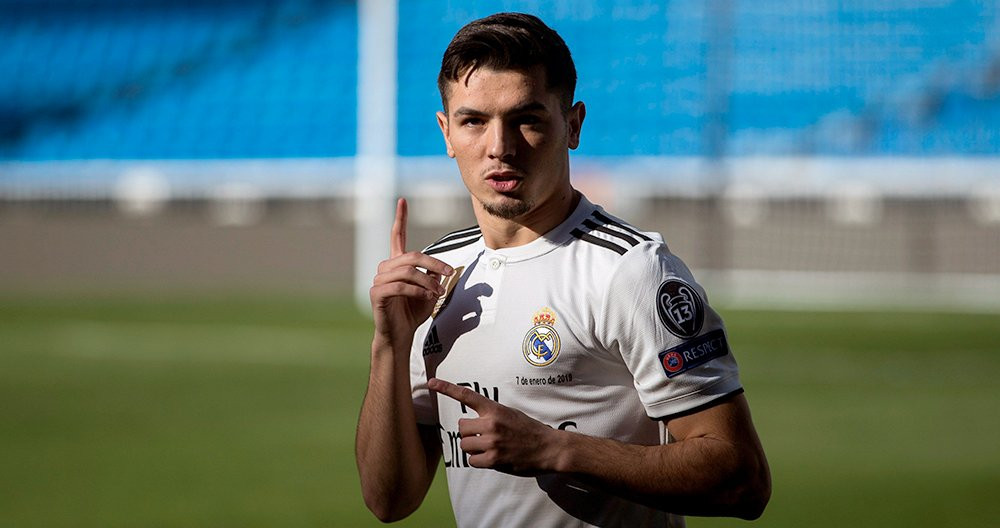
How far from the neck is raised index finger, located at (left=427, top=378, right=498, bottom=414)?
366 mm

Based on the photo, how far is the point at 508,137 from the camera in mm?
2512

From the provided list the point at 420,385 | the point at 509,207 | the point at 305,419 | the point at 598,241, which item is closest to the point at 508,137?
the point at 509,207

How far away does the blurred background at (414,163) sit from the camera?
54.5ft

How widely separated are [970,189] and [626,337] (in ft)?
53.5

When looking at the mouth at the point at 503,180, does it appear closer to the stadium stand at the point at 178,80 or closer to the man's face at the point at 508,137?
the man's face at the point at 508,137

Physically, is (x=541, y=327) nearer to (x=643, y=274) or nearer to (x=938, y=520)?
(x=643, y=274)

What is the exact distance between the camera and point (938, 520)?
20.3 feet

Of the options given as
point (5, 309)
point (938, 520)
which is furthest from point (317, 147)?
point (938, 520)

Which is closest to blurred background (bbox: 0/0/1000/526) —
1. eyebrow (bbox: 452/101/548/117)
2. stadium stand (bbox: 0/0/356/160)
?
stadium stand (bbox: 0/0/356/160)

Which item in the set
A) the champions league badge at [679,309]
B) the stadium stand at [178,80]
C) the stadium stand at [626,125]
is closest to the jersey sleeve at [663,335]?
the champions league badge at [679,309]

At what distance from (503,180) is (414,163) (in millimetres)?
15298

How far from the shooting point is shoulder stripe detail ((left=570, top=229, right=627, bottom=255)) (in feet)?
8.31

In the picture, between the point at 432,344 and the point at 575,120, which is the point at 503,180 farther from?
the point at 432,344

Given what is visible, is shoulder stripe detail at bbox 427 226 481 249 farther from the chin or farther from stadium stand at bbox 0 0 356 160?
stadium stand at bbox 0 0 356 160
